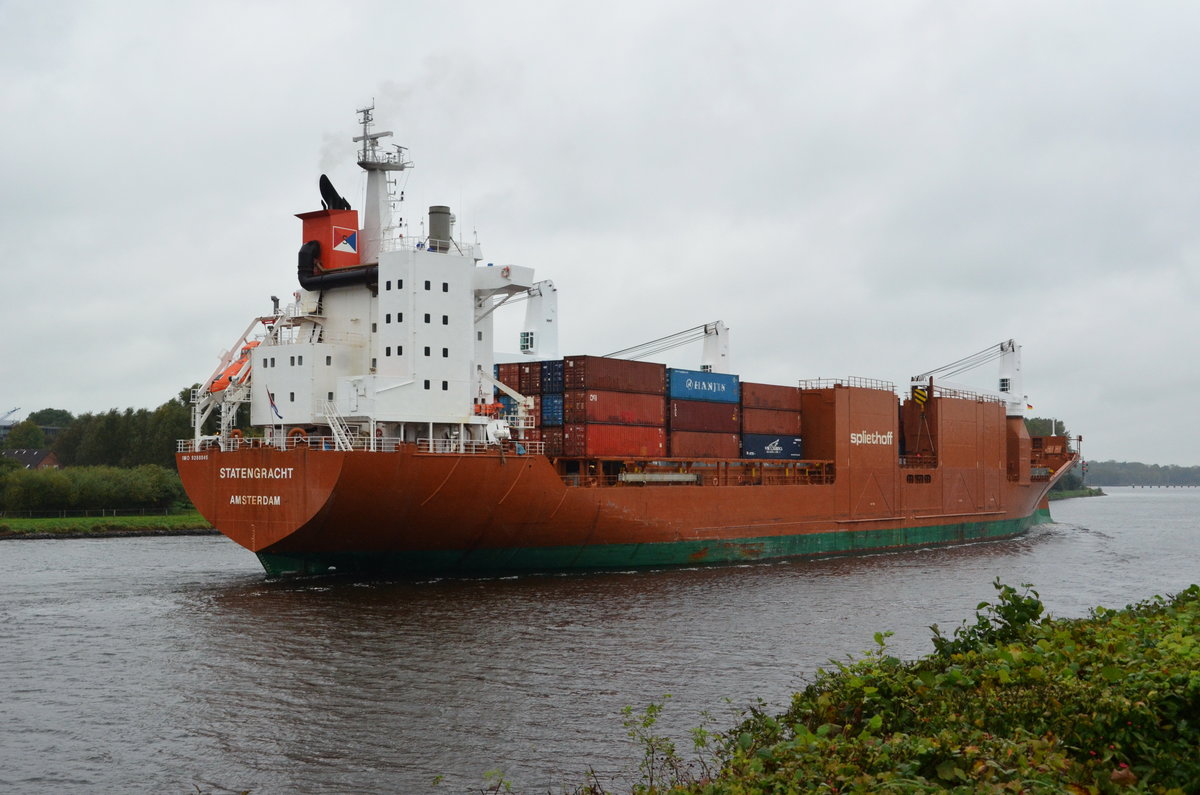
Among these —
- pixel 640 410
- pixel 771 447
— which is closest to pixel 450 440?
pixel 640 410

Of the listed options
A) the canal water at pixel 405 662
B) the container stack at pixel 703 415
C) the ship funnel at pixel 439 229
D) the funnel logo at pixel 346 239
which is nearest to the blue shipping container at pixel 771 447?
the container stack at pixel 703 415

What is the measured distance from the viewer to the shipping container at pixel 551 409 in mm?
31141

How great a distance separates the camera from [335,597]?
24.2 meters

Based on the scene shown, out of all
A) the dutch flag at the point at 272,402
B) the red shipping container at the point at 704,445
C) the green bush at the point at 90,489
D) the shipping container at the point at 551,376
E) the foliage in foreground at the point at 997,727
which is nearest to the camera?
the foliage in foreground at the point at 997,727

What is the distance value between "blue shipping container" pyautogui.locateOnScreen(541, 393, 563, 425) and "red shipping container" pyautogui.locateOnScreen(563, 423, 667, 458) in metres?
0.48

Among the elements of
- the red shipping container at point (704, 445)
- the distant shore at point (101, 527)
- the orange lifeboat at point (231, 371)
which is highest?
the orange lifeboat at point (231, 371)

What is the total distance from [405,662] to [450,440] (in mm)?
→ 10438

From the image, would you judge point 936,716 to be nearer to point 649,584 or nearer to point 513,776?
point 513,776

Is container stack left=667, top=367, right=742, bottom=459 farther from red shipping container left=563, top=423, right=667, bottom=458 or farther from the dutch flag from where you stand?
the dutch flag

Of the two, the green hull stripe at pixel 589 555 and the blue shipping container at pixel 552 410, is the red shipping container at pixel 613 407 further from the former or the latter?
the green hull stripe at pixel 589 555

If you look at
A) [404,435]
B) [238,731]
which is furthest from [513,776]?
[404,435]

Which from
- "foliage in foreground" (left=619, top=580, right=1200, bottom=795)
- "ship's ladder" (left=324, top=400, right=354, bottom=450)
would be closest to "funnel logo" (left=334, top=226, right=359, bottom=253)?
"ship's ladder" (left=324, top=400, right=354, bottom=450)

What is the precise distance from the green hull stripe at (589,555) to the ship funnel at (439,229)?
27.7ft

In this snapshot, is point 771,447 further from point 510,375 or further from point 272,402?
point 272,402
